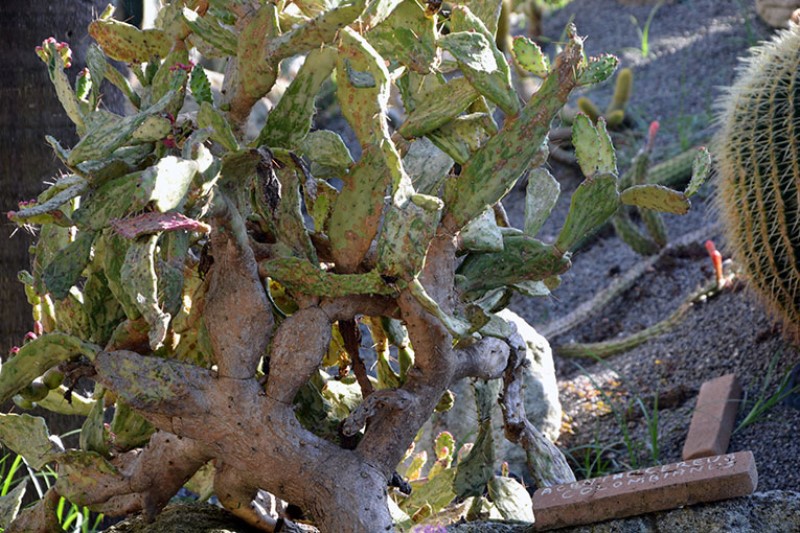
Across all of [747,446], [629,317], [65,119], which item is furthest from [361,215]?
[629,317]

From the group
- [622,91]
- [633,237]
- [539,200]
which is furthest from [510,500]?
[622,91]

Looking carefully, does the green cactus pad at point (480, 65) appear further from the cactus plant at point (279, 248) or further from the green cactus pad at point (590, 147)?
the green cactus pad at point (590, 147)

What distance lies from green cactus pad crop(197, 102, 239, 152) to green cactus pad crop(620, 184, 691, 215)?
0.69 m

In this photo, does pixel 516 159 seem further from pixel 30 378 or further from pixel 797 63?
pixel 797 63

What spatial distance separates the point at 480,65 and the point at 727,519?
849 mm

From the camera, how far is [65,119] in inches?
102

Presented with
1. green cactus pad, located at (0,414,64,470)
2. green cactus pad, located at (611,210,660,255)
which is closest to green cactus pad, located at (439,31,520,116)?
green cactus pad, located at (0,414,64,470)

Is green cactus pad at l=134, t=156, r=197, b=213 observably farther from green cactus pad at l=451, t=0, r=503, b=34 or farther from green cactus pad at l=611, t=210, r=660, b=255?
green cactus pad at l=611, t=210, r=660, b=255

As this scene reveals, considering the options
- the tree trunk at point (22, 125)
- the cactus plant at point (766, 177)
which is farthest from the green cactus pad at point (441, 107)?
the cactus plant at point (766, 177)

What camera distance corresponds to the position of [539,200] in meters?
1.99

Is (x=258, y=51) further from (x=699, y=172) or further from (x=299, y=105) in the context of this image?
(x=699, y=172)

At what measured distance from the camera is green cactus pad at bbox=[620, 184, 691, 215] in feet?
5.68

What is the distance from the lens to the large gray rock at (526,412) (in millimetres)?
3088

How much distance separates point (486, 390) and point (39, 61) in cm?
139
